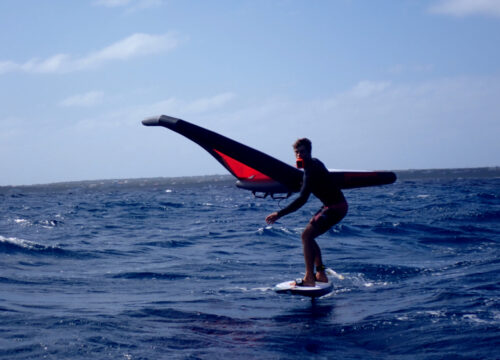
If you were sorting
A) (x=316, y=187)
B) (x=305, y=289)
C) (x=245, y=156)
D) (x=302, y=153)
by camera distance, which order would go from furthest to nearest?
(x=305, y=289) → (x=316, y=187) → (x=302, y=153) → (x=245, y=156)

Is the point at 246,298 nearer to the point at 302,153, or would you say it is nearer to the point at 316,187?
the point at 316,187

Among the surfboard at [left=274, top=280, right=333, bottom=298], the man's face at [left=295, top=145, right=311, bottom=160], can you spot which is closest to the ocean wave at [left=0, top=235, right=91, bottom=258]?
the surfboard at [left=274, top=280, right=333, bottom=298]

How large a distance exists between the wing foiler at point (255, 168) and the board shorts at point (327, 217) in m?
0.44

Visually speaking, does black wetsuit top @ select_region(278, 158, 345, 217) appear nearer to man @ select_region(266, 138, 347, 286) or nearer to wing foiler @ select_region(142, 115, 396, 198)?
man @ select_region(266, 138, 347, 286)

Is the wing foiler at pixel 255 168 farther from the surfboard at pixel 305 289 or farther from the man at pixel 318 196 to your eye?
the surfboard at pixel 305 289

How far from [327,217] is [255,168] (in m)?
1.49

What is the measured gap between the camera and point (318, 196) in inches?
337

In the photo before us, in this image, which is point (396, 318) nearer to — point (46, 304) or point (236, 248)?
point (46, 304)

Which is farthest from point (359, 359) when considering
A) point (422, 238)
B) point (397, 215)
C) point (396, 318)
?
point (397, 215)

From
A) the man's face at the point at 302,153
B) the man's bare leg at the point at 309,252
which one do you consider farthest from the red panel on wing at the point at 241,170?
the man's bare leg at the point at 309,252

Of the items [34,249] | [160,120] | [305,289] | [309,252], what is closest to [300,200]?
[309,252]

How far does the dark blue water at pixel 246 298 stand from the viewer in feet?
22.5

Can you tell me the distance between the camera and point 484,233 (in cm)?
1884

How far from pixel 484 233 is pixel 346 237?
4.45m
